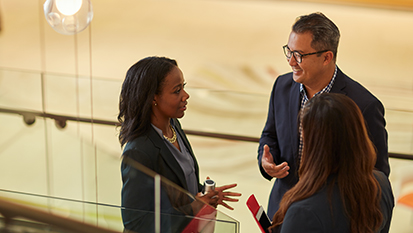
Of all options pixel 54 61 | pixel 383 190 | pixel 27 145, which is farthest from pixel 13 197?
pixel 54 61

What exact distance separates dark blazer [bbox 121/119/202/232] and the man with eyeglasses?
0.48 m

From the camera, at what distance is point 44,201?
1021 millimetres

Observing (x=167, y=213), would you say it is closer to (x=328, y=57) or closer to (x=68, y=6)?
(x=328, y=57)

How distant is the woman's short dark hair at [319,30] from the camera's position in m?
1.93

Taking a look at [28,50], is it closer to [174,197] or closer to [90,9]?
[90,9]

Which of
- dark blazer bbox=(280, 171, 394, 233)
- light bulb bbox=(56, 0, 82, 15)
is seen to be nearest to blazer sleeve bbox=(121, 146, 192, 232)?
dark blazer bbox=(280, 171, 394, 233)

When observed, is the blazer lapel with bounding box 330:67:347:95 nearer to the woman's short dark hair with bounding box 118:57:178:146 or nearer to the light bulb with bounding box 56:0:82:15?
the woman's short dark hair with bounding box 118:57:178:146

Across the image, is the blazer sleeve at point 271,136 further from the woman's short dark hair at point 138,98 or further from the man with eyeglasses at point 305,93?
the woman's short dark hair at point 138,98

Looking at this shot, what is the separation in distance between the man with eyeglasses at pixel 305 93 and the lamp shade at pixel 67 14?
1.46m

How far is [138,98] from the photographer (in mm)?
1675

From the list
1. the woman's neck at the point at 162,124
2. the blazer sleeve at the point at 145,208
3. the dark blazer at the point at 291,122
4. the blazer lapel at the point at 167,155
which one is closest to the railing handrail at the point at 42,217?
the blazer sleeve at the point at 145,208

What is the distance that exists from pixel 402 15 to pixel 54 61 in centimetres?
392

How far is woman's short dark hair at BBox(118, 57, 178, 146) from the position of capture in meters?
1.67

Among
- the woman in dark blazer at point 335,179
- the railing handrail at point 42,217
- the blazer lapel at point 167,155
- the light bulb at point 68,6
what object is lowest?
the blazer lapel at point 167,155
